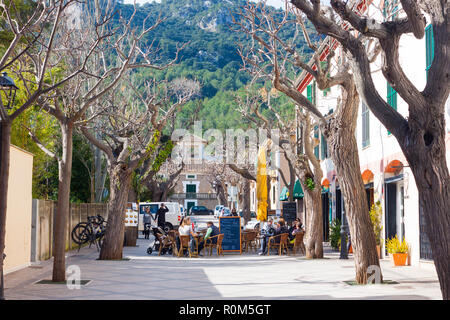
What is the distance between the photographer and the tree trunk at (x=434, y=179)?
6832 mm

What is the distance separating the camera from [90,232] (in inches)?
852

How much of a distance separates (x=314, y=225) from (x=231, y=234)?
458 centimetres

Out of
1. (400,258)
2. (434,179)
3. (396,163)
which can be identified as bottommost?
(400,258)

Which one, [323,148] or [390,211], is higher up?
[323,148]

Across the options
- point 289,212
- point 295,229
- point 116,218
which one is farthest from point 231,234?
point 289,212

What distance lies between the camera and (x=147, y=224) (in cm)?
3238

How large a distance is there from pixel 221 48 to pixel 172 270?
49580mm

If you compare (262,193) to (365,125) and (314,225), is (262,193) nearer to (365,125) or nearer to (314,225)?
(365,125)

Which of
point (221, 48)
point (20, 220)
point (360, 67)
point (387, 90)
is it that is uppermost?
point (221, 48)

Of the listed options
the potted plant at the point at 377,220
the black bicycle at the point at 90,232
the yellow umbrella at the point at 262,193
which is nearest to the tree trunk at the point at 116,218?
the black bicycle at the point at 90,232

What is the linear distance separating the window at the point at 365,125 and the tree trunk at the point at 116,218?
27.8 feet

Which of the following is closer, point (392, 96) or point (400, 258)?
point (400, 258)

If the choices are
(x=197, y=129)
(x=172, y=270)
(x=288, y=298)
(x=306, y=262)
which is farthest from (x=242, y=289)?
(x=197, y=129)
